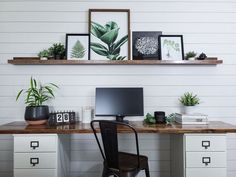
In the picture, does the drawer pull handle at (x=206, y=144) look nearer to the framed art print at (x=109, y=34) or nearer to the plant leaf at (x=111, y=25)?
the framed art print at (x=109, y=34)

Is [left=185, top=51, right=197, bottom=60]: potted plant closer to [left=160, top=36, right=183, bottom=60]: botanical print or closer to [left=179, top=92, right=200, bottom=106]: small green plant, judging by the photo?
[left=160, top=36, right=183, bottom=60]: botanical print

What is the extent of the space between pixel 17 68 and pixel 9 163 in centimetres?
113

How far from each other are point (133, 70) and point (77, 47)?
2.33 feet

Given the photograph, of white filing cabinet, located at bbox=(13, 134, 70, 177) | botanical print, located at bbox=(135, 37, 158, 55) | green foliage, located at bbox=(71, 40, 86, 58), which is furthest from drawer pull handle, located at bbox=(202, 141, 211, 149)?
green foliage, located at bbox=(71, 40, 86, 58)

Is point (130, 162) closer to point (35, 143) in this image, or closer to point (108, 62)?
point (35, 143)

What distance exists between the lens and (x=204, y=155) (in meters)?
2.02

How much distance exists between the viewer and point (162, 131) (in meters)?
2.03

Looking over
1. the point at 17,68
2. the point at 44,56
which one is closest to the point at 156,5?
the point at 44,56

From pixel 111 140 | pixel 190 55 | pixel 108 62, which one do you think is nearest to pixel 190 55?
pixel 190 55

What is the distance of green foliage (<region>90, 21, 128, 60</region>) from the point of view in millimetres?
2590

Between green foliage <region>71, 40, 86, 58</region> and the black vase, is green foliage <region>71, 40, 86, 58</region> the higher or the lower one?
the higher one

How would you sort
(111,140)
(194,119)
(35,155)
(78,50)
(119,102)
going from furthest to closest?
(78,50)
(119,102)
(194,119)
(35,155)
(111,140)

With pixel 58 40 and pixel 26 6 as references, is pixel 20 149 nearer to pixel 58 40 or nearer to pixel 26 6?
pixel 58 40

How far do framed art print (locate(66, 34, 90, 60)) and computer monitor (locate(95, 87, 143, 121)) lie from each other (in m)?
0.45
